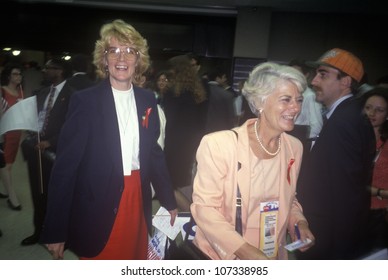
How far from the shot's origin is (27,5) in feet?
4.74

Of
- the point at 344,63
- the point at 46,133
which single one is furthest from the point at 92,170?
the point at 344,63

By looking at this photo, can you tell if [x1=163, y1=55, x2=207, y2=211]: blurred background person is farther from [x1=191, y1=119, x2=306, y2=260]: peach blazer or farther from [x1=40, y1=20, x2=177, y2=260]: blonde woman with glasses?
[x1=191, y1=119, x2=306, y2=260]: peach blazer

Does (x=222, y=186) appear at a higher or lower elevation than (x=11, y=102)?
lower

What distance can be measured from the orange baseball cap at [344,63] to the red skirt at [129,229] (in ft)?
3.25

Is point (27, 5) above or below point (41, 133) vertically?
above

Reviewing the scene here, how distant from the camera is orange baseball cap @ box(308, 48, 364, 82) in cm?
149

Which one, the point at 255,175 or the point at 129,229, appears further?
the point at 129,229

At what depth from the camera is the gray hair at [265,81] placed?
1.27 meters

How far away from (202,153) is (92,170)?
47 centimetres

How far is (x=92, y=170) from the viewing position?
1.36m

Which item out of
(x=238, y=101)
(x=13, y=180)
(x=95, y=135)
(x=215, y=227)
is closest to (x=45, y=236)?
(x=13, y=180)

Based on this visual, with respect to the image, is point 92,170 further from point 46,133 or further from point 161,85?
point 161,85

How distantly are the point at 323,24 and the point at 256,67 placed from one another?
0.46 metres
